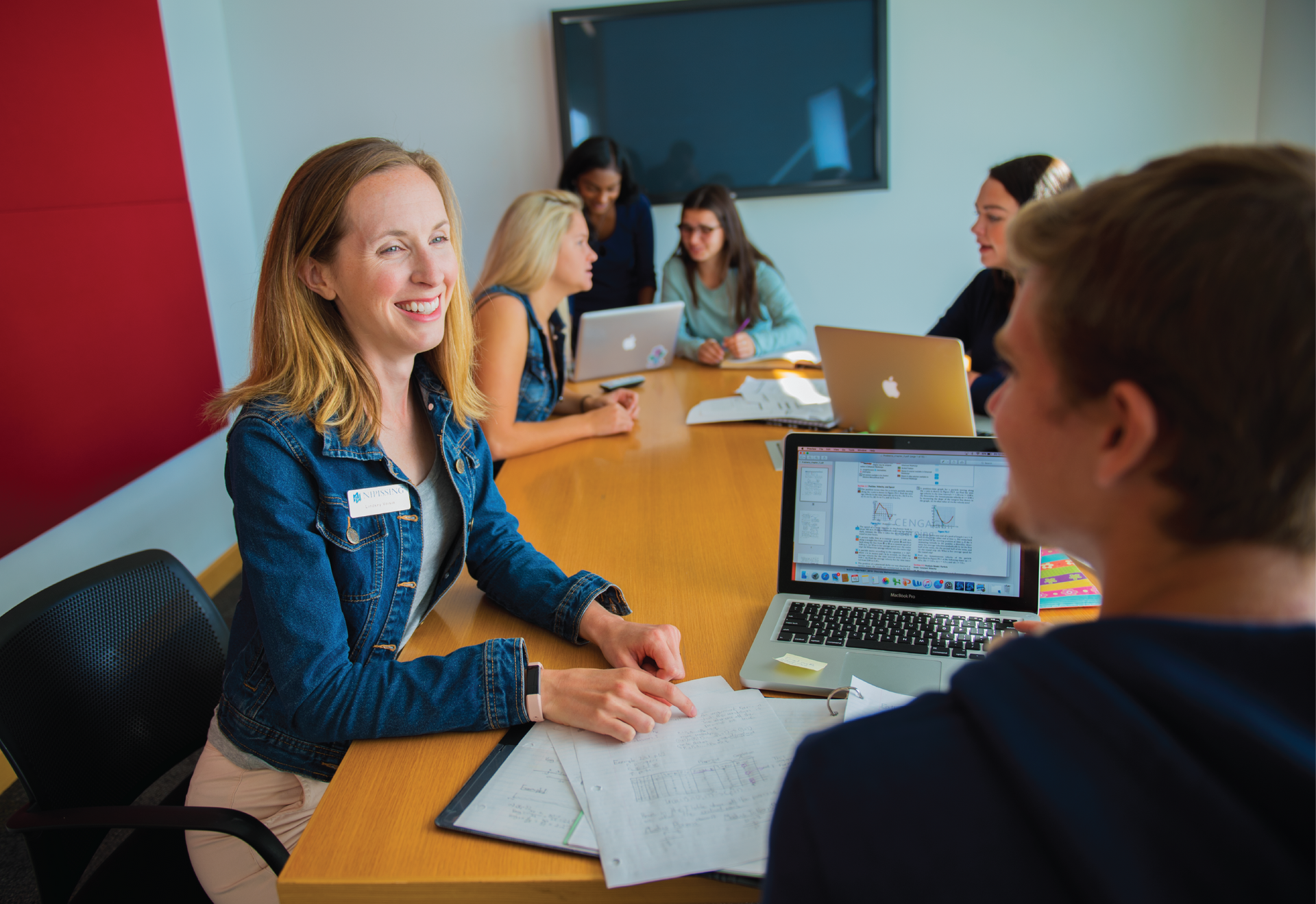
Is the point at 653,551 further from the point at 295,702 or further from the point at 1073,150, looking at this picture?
the point at 1073,150

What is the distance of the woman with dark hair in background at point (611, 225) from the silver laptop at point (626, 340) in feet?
2.22

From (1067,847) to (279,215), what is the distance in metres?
1.22

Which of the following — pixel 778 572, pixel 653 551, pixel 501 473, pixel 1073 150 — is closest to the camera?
pixel 778 572

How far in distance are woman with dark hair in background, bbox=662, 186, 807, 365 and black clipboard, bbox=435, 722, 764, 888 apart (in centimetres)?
241

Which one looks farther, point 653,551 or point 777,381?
point 777,381

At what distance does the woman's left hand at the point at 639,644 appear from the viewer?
1.10 meters

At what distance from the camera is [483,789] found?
35.7 inches

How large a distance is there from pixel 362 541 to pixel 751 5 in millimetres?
3595

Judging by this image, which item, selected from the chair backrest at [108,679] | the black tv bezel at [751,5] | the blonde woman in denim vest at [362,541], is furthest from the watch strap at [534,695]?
the black tv bezel at [751,5]

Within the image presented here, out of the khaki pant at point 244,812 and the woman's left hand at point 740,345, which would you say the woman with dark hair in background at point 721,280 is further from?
the khaki pant at point 244,812

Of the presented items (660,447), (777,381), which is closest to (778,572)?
(660,447)

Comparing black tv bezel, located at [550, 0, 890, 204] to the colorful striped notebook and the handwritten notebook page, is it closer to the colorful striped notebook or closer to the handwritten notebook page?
the colorful striped notebook

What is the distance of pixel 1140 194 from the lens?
1.62 feet

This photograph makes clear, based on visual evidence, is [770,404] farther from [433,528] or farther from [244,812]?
[244,812]
